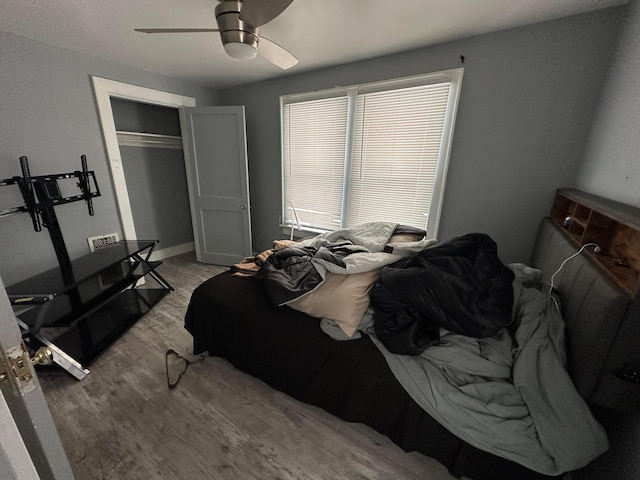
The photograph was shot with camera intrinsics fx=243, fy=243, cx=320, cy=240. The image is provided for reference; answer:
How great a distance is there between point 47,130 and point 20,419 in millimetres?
2581

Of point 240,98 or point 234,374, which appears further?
point 240,98

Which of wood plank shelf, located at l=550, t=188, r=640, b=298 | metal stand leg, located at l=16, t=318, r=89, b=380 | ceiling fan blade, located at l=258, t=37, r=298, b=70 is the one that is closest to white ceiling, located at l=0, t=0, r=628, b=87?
ceiling fan blade, located at l=258, t=37, r=298, b=70

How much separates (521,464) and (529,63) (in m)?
2.40

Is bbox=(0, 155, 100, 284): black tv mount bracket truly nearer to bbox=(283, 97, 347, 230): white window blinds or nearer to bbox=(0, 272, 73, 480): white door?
bbox=(0, 272, 73, 480): white door

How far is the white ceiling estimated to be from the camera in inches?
59.0

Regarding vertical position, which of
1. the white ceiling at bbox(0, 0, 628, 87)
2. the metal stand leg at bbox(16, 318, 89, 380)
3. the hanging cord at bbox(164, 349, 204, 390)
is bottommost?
the hanging cord at bbox(164, 349, 204, 390)

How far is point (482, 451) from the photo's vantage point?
98 centimetres

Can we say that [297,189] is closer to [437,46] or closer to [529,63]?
[437,46]

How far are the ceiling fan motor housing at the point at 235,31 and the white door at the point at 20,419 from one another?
60.6 inches

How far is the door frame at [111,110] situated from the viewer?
2344 mm

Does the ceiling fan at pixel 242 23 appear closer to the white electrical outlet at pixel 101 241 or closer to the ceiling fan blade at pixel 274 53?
the ceiling fan blade at pixel 274 53

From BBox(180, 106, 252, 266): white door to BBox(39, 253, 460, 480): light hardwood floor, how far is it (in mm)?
1788

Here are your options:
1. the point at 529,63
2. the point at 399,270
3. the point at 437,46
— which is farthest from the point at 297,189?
the point at 529,63

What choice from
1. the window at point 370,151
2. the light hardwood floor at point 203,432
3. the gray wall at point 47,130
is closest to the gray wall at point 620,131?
the window at point 370,151
